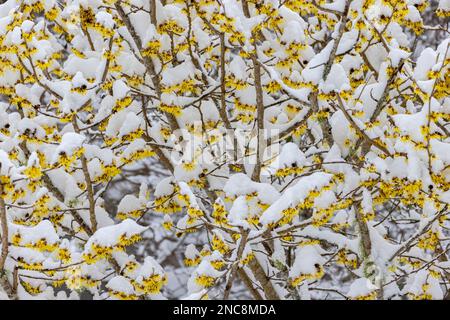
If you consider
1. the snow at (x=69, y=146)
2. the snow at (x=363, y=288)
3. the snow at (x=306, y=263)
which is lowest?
the snow at (x=363, y=288)

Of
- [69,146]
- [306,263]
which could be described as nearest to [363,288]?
[306,263]

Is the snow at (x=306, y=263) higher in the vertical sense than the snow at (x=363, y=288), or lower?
higher

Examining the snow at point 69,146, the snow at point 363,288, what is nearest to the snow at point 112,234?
the snow at point 69,146

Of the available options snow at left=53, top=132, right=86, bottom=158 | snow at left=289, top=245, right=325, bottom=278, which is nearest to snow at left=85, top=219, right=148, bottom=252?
snow at left=53, top=132, right=86, bottom=158

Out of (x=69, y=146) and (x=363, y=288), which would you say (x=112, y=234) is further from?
(x=363, y=288)

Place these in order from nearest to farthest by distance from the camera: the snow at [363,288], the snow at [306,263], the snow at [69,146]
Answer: the snow at [69,146] → the snow at [363,288] → the snow at [306,263]

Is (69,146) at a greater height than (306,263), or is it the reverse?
(69,146)

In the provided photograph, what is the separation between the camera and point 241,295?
11.6 m

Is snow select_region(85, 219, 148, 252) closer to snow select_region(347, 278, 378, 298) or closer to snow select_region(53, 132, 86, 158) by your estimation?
snow select_region(53, 132, 86, 158)

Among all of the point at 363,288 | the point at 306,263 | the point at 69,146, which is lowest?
the point at 363,288

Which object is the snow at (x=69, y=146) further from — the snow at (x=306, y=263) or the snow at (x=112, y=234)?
the snow at (x=306, y=263)

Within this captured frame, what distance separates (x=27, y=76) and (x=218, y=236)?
6.21ft

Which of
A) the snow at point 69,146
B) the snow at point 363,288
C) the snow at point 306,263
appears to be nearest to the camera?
the snow at point 69,146

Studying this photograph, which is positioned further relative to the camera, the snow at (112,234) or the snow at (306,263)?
the snow at (306,263)
